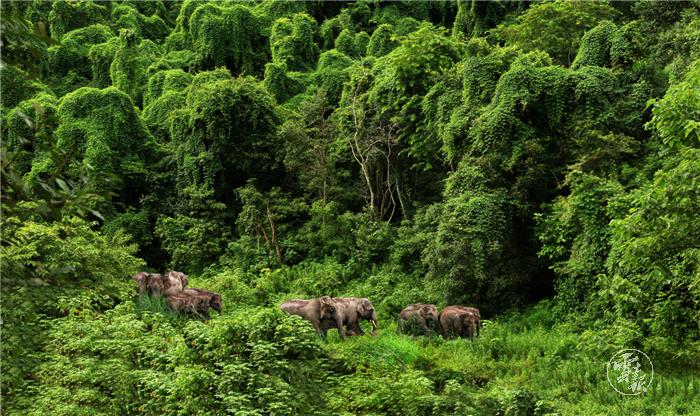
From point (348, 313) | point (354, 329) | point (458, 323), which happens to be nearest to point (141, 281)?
point (348, 313)

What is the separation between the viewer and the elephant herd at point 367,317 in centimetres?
1143

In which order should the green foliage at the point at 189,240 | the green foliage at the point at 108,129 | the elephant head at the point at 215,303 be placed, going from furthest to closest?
1. the green foliage at the point at 108,129
2. the green foliage at the point at 189,240
3. the elephant head at the point at 215,303

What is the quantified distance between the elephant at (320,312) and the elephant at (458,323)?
1.90 metres

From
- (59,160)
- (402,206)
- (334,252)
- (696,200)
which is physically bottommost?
(334,252)

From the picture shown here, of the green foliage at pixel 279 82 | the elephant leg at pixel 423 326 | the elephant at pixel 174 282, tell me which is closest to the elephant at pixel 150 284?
the elephant at pixel 174 282

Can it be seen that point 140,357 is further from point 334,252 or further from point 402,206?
point 402,206

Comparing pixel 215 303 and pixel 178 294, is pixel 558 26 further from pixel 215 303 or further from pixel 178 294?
pixel 178 294

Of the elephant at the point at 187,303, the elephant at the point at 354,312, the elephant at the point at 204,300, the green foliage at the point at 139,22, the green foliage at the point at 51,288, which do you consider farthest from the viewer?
the green foliage at the point at 139,22

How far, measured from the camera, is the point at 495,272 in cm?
1323

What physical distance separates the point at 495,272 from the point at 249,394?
7.67m

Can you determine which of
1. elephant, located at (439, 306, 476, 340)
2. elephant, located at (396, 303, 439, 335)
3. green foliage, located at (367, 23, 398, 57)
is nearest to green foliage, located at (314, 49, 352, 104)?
green foliage, located at (367, 23, 398, 57)

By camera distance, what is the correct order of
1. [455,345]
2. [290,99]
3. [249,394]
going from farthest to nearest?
[290,99] < [455,345] < [249,394]

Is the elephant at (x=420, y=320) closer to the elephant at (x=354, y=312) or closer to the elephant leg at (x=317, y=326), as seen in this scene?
the elephant at (x=354, y=312)

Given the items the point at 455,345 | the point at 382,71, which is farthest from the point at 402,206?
the point at 455,345
